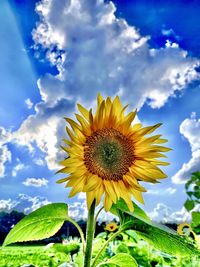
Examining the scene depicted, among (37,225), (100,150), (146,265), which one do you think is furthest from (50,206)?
(146,265)

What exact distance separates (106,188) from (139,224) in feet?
0.35

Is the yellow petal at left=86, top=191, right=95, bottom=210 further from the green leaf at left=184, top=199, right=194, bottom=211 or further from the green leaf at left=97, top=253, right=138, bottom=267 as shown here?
the green leaf at left=184, top=199, right=194, bottom=211

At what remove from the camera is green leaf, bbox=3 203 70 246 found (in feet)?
3.03

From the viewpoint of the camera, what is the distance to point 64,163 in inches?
35.9

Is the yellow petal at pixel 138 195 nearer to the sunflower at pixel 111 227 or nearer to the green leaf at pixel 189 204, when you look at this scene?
the green leaf at pixel 189 204

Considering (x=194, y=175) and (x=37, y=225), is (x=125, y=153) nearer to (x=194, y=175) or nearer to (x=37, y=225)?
(x=37, y=225)

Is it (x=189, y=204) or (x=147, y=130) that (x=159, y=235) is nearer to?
(x=147, y=130)

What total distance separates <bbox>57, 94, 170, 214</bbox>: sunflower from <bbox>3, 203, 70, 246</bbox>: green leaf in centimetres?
7

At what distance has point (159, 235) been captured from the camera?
90cm

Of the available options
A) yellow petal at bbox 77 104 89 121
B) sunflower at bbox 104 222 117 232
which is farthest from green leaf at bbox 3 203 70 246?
sunflower at bbox 104 222 117 232

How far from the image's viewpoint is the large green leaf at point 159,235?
2.87 feet

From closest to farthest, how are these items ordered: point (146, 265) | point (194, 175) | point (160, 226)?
point (160, 226) → point (146, 265) → point (194, 175)

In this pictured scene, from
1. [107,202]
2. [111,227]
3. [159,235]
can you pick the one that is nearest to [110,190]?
[107,202]

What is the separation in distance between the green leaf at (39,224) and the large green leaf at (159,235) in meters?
0.14
